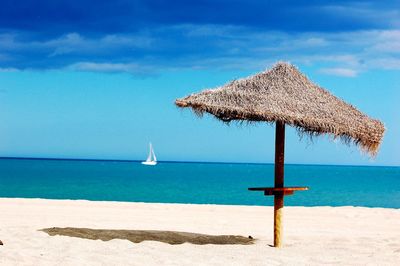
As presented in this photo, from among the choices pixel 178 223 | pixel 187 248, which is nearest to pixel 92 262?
pixel 187 248

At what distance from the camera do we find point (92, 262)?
769 centimetres

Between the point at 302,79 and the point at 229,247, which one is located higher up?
the point at 302,79

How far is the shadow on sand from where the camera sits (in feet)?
33.5

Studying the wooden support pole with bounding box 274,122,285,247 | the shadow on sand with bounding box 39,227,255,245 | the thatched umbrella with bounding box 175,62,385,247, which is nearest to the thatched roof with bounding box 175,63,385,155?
the thatched umbrella with bounding box 175,62,385,247

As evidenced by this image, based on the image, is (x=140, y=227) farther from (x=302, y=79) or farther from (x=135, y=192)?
(x=135, y=192)

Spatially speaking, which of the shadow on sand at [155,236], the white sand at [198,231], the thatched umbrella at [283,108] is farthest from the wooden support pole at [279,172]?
the shadow on sand at [155,236]

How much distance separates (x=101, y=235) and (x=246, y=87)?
318 cm

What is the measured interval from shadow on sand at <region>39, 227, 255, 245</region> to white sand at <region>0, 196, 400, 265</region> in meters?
0.37

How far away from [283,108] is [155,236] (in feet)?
10.0

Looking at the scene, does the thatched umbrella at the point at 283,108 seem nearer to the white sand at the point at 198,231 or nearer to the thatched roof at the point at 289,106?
the thatched roof at the point at 289,106

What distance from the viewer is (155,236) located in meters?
10.6

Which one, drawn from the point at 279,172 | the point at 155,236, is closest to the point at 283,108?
the point at 279,172

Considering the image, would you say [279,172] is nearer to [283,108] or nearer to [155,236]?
[283,108]

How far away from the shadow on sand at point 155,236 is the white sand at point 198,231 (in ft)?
1.23
